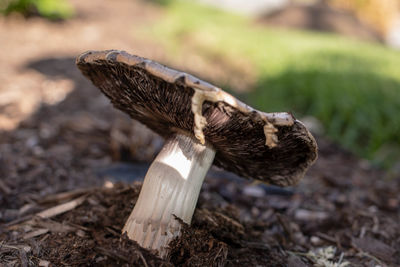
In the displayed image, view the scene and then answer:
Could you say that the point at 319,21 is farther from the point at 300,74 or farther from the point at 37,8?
the point at 37,8

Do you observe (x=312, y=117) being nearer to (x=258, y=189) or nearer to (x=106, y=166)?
(x=258, y=189)

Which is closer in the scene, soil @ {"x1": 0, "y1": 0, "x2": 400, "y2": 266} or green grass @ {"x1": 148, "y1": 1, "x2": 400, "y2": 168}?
soil @ {"x1": 0, "y1": 0, "x2": 400, "y2": 266}

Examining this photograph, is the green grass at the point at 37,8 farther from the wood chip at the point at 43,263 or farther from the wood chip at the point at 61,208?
the wood chip at the point at 43,263

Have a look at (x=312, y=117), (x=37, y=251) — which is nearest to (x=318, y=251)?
(x=37, y=251)

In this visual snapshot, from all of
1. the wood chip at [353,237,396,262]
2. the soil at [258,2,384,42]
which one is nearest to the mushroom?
the wood chip at [353,237,396,262]

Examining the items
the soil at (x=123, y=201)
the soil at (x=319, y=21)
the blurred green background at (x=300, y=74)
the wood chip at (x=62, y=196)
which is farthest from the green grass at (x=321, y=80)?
the soil at (x=319, y=21)

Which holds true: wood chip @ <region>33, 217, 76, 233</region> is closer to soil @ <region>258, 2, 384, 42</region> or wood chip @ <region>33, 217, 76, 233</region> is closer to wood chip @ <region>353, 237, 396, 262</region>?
wood chip @ <region>353, 237, 396, 262</region>
